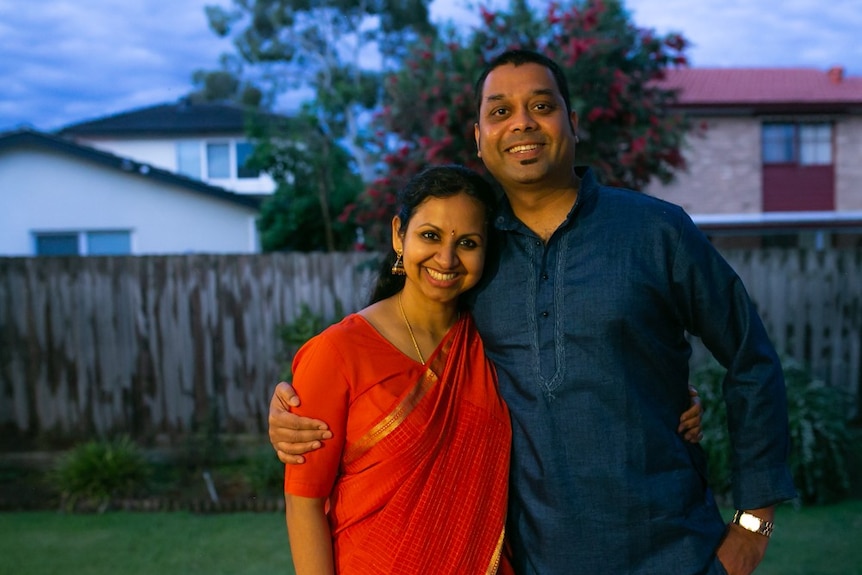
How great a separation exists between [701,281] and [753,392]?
0.32m

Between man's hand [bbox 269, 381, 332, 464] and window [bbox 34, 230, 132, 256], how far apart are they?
1526 cm

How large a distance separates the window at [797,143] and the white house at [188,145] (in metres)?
12.7

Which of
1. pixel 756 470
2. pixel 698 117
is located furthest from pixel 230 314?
pixel 698 117

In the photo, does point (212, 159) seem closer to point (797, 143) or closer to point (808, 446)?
point (797, 143)

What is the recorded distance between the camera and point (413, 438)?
2.04m

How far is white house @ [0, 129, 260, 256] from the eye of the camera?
15.8 m

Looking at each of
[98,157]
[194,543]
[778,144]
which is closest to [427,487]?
[194,543]

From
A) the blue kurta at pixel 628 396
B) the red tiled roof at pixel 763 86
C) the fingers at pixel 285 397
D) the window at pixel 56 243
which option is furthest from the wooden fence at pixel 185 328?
the red tiled roof at pixel 763 86

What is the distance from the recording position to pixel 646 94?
6.87 metres

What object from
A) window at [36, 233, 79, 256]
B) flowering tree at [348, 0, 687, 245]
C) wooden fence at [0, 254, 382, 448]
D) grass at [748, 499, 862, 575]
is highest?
flowering tree at [348, 0, 687, 245]

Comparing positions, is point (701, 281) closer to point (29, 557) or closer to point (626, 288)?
point (626, 288)

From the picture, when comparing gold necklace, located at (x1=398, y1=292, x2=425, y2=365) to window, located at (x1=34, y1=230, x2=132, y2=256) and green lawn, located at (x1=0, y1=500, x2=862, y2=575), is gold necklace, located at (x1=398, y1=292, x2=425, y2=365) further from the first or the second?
window, located at (x1=34, y1=230, x2=132, y2=256)

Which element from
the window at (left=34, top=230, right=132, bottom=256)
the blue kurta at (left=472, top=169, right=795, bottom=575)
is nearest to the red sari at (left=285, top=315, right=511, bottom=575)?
the blue kurta at (left=472, top=169, right=795, bottom=575)

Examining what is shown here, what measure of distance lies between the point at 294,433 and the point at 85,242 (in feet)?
51.7
